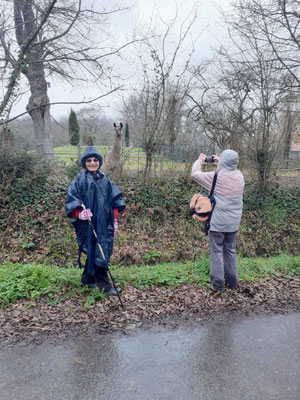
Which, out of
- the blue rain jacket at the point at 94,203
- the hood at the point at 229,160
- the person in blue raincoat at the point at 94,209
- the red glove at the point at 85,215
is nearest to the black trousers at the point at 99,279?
the person in blue raincoat at the point at 94,209

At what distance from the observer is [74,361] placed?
129 inches

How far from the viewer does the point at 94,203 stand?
181 inches

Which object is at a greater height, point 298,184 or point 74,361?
point 298,184

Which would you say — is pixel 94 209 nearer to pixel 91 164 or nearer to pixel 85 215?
pixel 85 215

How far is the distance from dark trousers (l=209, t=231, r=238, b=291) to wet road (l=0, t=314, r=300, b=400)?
0.92 metres

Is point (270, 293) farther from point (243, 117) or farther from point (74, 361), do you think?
point (243, 117)

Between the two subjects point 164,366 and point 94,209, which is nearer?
point 164,366

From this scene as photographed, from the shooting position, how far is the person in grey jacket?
4734 millimetres

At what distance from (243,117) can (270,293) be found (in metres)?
7.15

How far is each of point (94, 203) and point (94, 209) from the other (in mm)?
83

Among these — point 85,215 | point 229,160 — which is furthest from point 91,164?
point 229,160

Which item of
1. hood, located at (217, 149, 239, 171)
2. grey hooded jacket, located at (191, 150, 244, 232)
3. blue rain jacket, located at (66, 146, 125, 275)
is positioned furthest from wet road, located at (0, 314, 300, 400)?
hood, located at (217, 149, 239, 171)

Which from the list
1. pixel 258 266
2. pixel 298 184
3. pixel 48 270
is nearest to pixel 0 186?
pixel 48 270

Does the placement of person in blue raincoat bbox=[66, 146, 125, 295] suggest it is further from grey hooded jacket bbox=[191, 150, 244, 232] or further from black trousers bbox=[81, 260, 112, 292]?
grey hooded jacket bbox=[191, 150, 244, 232]
